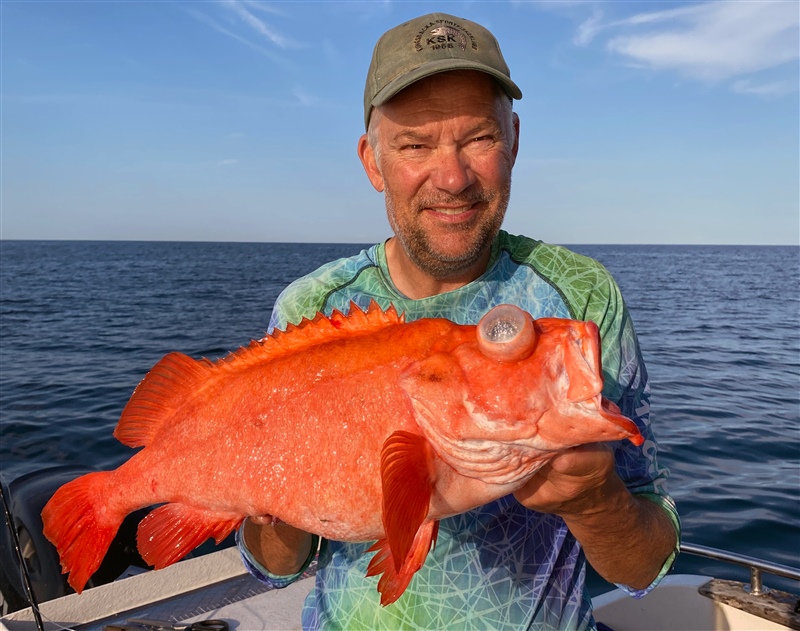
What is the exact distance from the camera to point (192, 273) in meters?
57.7

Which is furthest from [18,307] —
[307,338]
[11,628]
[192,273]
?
[307,338]

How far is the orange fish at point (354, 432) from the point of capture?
1692mm

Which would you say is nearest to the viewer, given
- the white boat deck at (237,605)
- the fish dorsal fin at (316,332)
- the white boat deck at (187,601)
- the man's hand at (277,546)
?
the fish dorsal fin at (316,332)

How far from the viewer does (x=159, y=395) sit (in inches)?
94.0

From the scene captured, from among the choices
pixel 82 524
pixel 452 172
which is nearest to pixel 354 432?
pixel 452 172

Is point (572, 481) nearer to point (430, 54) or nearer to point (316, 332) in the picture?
point (316, 332)

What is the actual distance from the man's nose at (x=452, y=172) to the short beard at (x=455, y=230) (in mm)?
43

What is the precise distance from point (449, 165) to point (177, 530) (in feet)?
5.51

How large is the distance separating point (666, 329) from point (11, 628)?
23.4 m

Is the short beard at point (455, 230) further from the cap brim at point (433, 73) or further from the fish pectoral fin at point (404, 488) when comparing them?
the fish pectoral fin at point (404, 488)

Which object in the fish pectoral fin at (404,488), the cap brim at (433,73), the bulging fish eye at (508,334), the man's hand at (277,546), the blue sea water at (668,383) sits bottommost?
the blue sea water at (668,383)

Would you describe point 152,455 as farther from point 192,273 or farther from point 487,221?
point 192,273

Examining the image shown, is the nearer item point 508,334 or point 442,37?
point 508,334

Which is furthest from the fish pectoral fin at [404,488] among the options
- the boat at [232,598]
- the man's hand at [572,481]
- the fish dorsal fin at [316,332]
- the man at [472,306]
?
the boat at [232,598]
